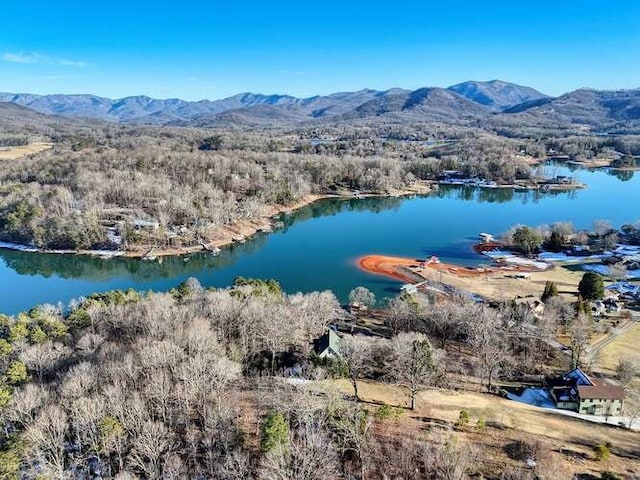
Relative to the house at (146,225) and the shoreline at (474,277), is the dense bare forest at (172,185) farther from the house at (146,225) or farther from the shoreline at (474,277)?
the shoreline at (474,277)

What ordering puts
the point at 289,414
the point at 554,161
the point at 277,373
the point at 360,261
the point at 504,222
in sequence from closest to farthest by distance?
the point at 289,414
the point at 277,373
the point at 360,261
the point at 504,222
the point at 554,161

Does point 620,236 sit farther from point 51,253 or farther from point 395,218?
point 51,253

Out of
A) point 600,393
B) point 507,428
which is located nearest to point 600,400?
point 600,393

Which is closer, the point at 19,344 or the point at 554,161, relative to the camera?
the point at 19,344

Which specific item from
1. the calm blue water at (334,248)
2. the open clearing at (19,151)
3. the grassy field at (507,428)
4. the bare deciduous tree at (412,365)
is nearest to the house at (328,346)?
the grassy field at (507,428)

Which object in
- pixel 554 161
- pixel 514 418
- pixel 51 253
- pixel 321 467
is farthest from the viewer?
pixel 554 161

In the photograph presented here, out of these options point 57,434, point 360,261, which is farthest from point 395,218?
point 57,434

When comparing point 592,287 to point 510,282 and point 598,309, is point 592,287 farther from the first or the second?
point 510,282
